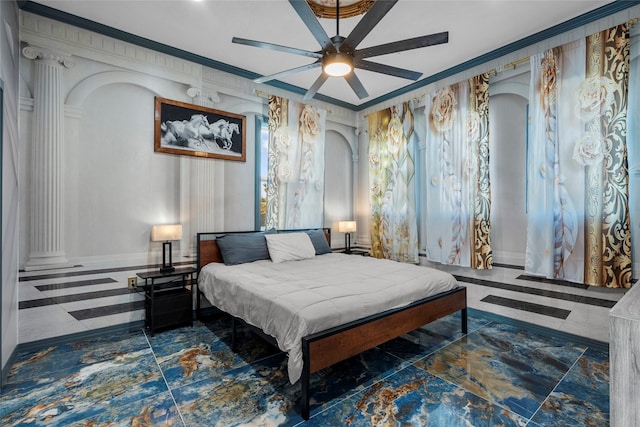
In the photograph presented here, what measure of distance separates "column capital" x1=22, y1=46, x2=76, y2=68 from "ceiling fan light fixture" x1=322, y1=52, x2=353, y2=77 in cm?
249

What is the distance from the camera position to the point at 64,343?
9.09ft

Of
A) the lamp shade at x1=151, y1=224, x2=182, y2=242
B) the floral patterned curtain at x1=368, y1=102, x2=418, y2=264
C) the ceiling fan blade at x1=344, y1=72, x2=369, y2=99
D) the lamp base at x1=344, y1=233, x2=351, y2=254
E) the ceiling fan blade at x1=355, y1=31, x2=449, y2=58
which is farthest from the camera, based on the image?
the lamp base at x1=344, y1=233, x2=351, y2=254

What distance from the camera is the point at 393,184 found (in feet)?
15.4

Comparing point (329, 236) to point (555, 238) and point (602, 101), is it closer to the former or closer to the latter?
point (555, 238)

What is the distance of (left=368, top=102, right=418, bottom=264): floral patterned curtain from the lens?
4.49 metres

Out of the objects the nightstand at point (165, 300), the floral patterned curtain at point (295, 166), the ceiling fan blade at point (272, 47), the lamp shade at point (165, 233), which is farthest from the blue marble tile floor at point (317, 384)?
the ceiling fan blade at point (272, 47)

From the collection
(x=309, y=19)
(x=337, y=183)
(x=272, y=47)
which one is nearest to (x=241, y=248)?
(x=272, y=47)

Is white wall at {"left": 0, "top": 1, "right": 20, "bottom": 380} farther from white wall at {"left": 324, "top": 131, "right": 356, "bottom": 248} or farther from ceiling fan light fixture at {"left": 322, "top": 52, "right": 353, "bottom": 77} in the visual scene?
white wall at {"left": 324, "top": 131, "right": 356, "bottom": 248}

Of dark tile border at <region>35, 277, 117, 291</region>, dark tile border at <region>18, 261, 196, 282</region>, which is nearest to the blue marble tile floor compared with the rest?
dark tile border at <region>35, 277, 117, 291</region>

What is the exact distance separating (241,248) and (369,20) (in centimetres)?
257

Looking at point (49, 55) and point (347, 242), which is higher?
point (49, 55)

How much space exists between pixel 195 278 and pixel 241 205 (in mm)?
1074

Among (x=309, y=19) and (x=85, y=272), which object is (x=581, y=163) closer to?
(x=309, y=19)

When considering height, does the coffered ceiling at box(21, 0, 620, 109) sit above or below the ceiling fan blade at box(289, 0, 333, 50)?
above
